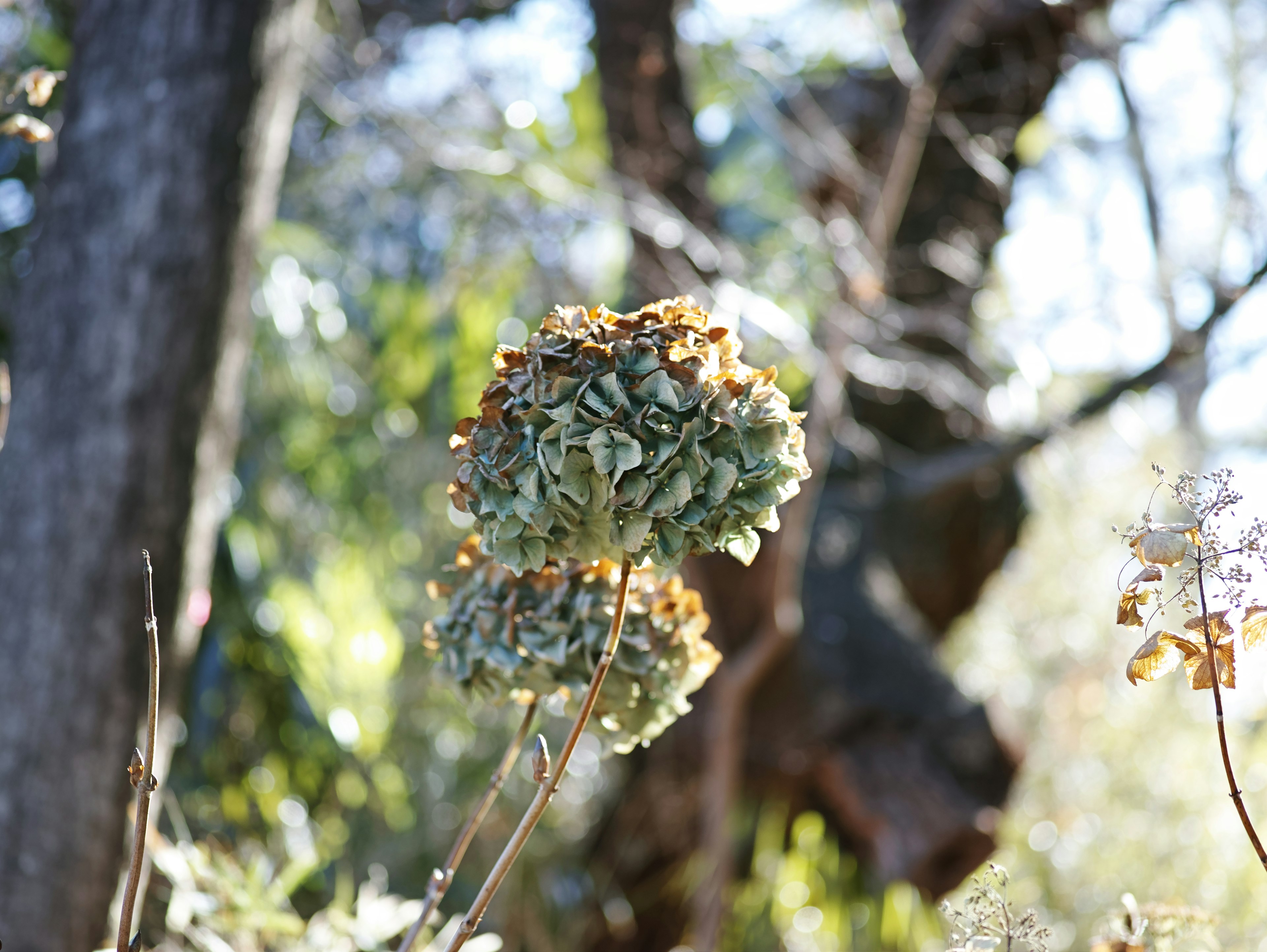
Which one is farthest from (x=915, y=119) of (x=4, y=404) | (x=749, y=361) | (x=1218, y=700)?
(x=1218, y=700)

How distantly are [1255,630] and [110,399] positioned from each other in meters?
1.11

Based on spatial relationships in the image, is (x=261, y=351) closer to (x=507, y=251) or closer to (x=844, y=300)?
(x=507, y=251)

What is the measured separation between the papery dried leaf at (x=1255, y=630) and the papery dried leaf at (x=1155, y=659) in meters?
0.03

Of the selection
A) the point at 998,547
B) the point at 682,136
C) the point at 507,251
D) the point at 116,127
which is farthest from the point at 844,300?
the point at 116,127

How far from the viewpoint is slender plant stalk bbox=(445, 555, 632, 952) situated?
495mm

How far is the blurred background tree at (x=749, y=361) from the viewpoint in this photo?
215cm

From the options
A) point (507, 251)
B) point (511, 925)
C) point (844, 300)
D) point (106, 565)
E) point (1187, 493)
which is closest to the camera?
point (1187, 493)

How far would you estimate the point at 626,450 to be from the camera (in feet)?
1.64

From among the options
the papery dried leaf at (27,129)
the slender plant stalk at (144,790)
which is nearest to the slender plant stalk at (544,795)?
the slender plant stalk at (144,790)

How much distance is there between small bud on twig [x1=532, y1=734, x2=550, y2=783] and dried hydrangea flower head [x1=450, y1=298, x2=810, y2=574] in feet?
0.30

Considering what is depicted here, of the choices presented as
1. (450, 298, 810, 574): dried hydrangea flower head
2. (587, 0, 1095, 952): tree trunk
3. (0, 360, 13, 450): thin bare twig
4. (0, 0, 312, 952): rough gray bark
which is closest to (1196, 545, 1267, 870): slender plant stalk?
(450, 298, 810, 574): dried hydrangea flower head

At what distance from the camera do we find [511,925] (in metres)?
2.46

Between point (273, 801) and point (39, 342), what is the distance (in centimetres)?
144

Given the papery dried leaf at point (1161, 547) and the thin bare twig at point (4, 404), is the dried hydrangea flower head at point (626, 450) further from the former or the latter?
the thin bare twig at point (4, 404)
